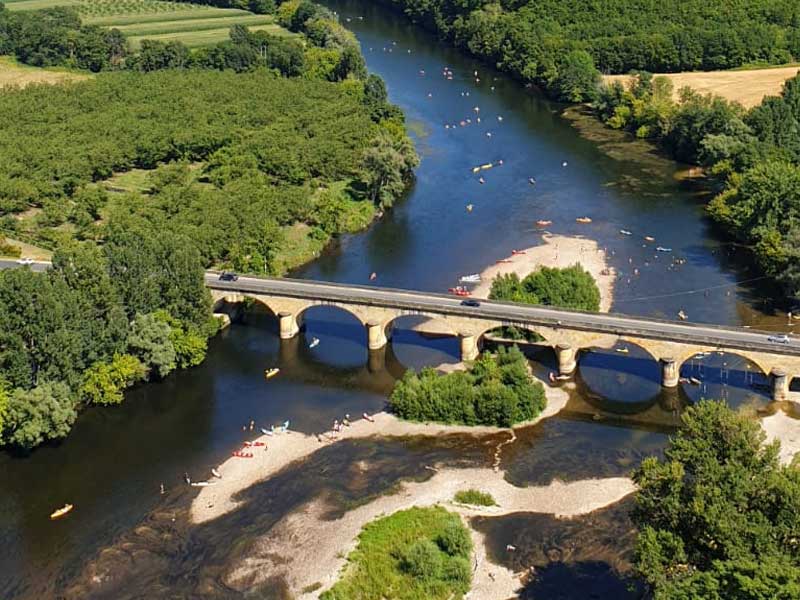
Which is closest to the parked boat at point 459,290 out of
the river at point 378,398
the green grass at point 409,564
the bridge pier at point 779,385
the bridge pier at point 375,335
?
the river at point 378,398

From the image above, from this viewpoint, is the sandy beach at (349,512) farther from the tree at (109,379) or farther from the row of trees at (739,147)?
the row of trees at (739,147)

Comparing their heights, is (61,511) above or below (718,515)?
below

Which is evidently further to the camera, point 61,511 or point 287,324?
point 287,324

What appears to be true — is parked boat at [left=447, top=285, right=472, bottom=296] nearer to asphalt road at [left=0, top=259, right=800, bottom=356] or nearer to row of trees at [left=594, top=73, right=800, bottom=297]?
asphalt road at [left=0, top=259, right=800, bottom=356]

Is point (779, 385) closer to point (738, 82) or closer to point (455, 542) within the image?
point (455, 542)

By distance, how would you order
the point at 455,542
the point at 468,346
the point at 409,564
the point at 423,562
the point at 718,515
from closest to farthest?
the point at 718,515 → the point at 423,562 → the point at 409,564 → the point at 455,542 → the point at 468,346

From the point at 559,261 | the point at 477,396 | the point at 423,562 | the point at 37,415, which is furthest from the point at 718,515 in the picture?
the point at 559,261
